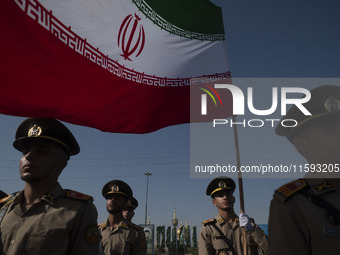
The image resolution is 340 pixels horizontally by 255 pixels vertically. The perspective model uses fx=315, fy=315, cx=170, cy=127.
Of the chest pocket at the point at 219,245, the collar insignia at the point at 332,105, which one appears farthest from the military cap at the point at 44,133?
the chest pocket at the point at 219,245

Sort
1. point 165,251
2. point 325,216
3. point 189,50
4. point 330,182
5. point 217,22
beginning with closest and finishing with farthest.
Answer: point 325,216, point 330,182, point 189,50, point 217,22, point 165,251

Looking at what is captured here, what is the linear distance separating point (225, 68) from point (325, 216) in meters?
4.54

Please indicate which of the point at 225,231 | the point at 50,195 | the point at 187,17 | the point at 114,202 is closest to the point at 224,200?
the point at 225,231

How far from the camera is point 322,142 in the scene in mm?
2002

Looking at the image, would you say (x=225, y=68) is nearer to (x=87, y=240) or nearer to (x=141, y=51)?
(x=141, y=51)

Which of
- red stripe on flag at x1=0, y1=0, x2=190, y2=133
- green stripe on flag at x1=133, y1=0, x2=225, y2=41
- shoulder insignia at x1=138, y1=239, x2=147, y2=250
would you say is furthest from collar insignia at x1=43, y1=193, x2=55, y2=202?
shoulder insignia at x1=138, y1=239, x2=147, y2=250

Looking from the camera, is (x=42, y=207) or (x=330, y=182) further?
(x=42, y=207)

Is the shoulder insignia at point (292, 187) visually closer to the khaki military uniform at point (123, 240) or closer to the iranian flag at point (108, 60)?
the iranian flag at point (108, 60)

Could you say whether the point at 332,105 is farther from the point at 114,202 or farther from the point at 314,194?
the point at 114,202

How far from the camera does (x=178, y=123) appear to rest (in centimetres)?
513

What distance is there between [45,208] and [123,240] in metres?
4.17

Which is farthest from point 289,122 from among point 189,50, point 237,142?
point 189,50

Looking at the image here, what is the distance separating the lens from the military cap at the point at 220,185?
6.59m

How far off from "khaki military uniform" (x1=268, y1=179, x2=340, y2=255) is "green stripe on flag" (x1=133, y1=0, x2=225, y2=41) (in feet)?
13.4
